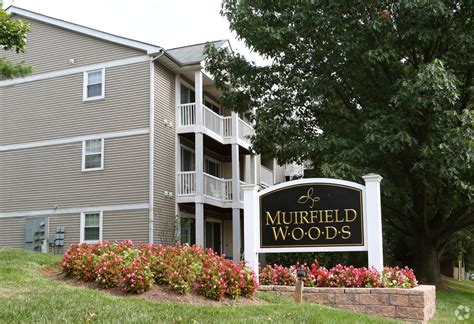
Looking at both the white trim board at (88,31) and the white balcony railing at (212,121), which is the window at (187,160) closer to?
the white balcony railing at (212,121)

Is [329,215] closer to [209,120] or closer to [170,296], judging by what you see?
[170,296]

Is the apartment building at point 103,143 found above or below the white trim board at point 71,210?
above

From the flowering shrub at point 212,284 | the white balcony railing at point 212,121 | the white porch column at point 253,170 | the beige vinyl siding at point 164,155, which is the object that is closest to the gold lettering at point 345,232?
the flowering shrub at point 212,284

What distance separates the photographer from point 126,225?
811 inches

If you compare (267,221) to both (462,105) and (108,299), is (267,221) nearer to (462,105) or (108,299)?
(108,299)

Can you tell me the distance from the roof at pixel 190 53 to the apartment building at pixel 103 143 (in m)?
0.10

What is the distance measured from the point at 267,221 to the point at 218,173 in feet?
53.8

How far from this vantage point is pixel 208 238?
1027 inches

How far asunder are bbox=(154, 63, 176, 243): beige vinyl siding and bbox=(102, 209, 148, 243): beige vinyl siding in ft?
1.42

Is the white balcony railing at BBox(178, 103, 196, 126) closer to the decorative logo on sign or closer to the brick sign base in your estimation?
the decorative logo on sign

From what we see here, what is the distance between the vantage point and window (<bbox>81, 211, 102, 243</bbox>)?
69.2 feet

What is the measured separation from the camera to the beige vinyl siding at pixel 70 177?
2078cm

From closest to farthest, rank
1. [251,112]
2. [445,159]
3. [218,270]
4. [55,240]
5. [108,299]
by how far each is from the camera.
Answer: [108,299]
[218,270]
[445,159]
[251,112]
[55,240]

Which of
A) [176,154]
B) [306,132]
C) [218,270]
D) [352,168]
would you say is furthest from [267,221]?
[176,154]
